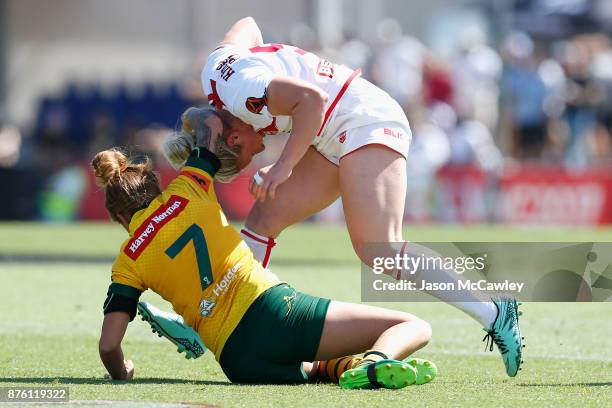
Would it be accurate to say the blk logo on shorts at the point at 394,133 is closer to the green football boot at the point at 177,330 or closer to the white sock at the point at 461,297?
the white sock at the point at 461,297

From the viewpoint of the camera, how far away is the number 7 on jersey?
5152 mm

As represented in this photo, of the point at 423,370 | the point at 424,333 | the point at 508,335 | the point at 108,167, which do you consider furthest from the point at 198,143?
the point at 508,335

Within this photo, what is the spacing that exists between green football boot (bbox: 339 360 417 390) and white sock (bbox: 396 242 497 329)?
57 cm

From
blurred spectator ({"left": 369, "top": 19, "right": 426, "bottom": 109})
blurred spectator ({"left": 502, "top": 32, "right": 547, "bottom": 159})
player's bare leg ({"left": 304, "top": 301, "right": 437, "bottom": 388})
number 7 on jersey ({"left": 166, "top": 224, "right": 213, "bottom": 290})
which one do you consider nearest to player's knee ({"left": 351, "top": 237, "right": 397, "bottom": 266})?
player's bare leg ({"left": 304, "top": 301, "right": 437, "bottom": 388})

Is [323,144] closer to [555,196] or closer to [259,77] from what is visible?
[259,77]

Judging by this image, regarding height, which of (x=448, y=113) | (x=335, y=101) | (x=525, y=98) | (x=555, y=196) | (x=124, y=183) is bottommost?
(x=555, y=196)

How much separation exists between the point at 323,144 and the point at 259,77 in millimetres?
539

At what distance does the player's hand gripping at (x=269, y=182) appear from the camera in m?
5.22

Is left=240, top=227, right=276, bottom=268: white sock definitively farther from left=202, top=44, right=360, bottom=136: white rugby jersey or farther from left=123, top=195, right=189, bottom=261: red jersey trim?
left=123, top=195, right=189, bottom=261: red jersey trim

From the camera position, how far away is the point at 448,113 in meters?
19.4

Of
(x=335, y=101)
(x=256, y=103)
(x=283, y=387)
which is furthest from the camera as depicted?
(x=335, y=101)

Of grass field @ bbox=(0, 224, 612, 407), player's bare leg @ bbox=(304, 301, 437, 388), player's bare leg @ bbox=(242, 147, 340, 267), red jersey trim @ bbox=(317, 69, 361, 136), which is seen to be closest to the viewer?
grass field @ bbox=(0, 224, 612, 407)

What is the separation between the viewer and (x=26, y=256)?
12281 millimetres

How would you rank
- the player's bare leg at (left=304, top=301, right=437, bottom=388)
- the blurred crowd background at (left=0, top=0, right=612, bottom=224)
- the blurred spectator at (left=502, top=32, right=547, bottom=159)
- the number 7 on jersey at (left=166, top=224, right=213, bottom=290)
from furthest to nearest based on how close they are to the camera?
the blurred spectator at (left=502, top=32, right=547, bottom=159) → the blurred crowd background at (left=0, top=0, right=612, bottom=224) → the number 7 on jersey at (left=166, top=224, right=213, bottom=290) → the player's bare leg at (left=304, top=301, right=437, bottom=388)
